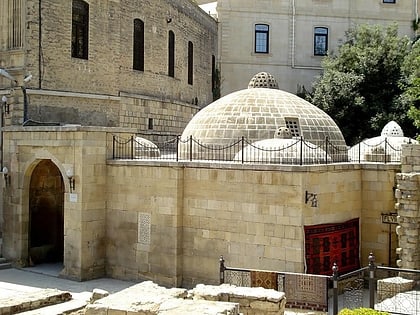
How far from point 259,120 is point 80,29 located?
342 inches

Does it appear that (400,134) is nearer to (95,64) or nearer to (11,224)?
Answer: (95,64)

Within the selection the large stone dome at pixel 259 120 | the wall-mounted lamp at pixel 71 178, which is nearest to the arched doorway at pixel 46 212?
the wall-mounted lamp at pixel 71 178

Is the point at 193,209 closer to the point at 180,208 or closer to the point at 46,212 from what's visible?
the point at 180,208

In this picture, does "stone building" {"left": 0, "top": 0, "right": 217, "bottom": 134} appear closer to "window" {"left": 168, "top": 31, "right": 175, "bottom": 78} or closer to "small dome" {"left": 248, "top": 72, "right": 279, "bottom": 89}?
"window" {"left": 168, "top": 31, "right": 175, "bottom": 78}

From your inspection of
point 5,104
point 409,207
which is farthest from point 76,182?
point 409,207

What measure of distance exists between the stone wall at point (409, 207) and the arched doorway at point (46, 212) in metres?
11.0

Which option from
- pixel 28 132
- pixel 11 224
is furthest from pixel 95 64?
pixel 11 224

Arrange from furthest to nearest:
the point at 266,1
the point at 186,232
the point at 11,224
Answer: the point at 266,1 < the point at 11,224 < the point at 186,232

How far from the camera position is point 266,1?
34.2 meters

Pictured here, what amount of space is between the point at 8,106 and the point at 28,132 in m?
2.38

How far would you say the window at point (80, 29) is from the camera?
2125 centimetres

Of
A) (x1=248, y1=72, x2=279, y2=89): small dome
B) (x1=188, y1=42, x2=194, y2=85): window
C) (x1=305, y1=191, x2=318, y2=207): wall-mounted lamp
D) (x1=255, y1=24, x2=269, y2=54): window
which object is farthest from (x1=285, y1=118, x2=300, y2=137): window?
(x1=255, y1=24, x2=269, y2=54): window

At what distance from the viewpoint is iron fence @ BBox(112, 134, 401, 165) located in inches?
577

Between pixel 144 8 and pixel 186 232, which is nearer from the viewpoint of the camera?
pixel 186 232
